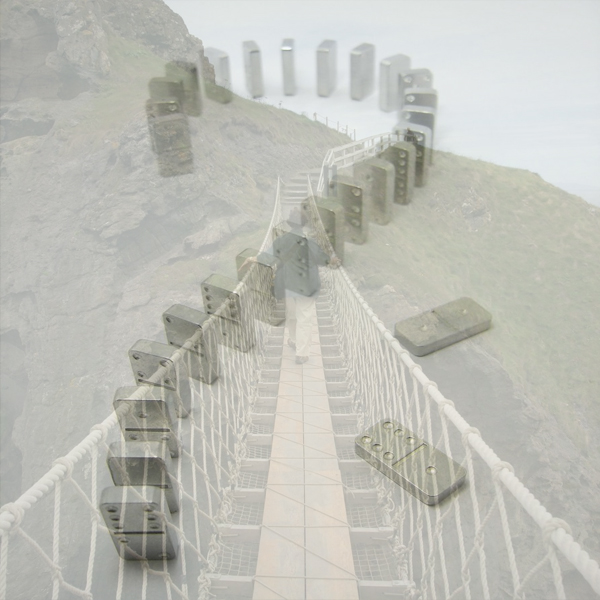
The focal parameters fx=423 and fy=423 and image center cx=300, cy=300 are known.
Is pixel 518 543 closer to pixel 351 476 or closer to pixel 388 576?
pixel 388 576

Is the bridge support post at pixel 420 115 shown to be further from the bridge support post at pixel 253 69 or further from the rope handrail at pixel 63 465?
the rope handrail at pixel 63 465

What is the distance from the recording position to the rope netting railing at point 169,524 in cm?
79

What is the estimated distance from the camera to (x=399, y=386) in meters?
1.26

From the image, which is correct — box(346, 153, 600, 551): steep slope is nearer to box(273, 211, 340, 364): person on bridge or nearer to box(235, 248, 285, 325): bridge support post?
box(273, 211, 340, 364): person on bridge

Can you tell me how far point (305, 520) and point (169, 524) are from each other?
361 mm

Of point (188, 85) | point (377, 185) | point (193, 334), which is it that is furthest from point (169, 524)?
point (188, 85)

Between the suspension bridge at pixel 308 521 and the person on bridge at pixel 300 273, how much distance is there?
1.39ft

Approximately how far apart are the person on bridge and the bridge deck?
0.69m

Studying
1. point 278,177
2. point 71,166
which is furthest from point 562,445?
point 71,166

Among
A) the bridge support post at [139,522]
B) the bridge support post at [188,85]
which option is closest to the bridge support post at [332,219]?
the bridge support post at [188,85]

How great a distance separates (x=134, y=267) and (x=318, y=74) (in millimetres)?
1832

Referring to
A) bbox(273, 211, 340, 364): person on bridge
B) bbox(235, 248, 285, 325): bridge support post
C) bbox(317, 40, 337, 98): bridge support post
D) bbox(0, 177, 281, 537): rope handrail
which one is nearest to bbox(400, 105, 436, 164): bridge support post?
bbox(317, 40, 337, 98): bridge support post

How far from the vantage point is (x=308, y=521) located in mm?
1133

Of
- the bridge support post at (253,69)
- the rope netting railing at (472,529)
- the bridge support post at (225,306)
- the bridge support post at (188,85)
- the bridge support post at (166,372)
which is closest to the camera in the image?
the rope netting railing at (472,529)
